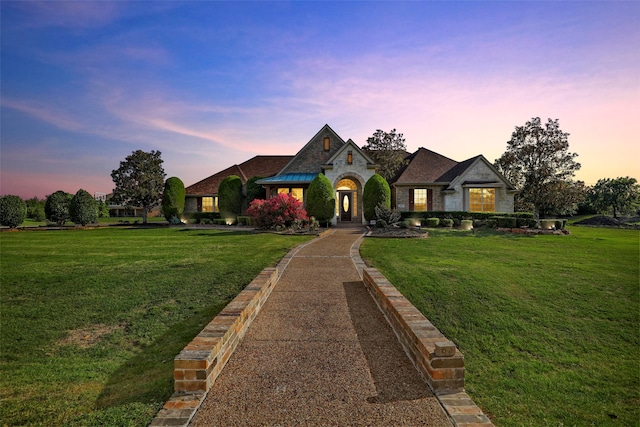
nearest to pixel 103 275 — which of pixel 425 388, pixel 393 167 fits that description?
pixel 425 388

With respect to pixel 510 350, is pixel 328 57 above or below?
above

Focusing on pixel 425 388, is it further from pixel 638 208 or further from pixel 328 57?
pixel 638 208

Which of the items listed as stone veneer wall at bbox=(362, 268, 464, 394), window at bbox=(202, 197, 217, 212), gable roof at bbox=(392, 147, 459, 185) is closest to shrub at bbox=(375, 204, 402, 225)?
gable roof at bbox=(392, 147, 459, 185)

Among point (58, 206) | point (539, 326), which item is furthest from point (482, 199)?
point (58, 206)

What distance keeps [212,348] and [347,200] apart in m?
24.9

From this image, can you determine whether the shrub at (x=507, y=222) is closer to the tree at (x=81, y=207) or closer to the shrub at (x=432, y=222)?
the shrub at (x=432, y=222)

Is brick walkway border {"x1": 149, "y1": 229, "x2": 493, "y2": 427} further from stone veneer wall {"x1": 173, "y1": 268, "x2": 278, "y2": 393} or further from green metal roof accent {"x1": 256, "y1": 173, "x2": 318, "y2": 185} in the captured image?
green metal roof accent {"x1": 256, "y1": 173, "x2": 318, "y2": 185}

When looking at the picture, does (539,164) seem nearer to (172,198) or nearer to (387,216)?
(387,216)

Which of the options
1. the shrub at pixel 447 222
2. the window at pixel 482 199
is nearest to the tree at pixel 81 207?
the shrub at pixel 447 222

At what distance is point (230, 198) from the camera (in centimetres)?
3016

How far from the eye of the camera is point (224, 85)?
687 inches

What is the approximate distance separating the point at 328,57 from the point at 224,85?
22.6 feet

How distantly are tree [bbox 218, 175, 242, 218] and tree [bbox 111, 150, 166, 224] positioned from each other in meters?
11.3

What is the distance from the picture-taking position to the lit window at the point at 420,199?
2808 cm
